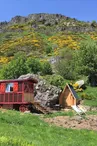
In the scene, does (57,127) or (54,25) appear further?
(54,25)

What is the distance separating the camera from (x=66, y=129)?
83.0ft

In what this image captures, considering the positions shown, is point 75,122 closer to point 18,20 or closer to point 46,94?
point 46,94

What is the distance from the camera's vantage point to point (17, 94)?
36562 millimetres

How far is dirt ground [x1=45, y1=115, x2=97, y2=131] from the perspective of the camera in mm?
27109

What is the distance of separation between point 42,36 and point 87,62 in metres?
67.8

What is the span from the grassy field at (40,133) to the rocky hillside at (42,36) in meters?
56.5

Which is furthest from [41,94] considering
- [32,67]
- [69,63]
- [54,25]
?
[54,25]

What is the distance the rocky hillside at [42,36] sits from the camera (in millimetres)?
95488

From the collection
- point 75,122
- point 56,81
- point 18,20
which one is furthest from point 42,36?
point 75,122

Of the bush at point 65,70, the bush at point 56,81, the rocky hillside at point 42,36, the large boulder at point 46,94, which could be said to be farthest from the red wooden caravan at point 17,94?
the rocky hillside at point 42,36

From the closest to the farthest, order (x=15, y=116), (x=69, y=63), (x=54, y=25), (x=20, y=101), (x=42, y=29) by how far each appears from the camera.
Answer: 1. (x=15, y=116)
2. (x=20, y=101)
3. (x=69, y=63)
4. (x=42, y=29)
5. (x=54, y=25)

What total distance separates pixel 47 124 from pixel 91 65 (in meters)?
31.5

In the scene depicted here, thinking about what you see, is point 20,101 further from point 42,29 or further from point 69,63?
point 42,29

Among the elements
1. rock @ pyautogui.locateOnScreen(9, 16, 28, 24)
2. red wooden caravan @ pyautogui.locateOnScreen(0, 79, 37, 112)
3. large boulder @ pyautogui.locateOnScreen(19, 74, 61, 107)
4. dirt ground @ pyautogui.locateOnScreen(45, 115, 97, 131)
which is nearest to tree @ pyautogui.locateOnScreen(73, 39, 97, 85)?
large boulder @ pyautogui.locateOnScreen(19, 74, 61, 107)
